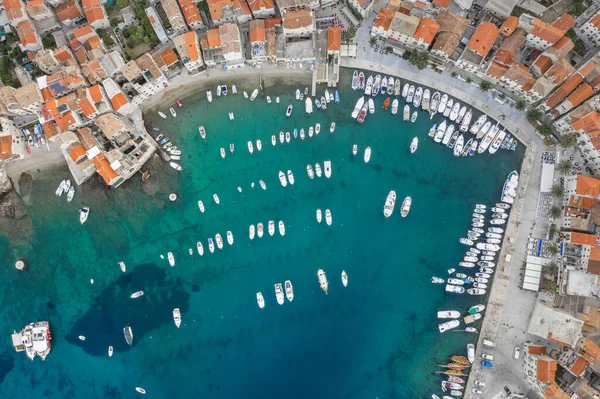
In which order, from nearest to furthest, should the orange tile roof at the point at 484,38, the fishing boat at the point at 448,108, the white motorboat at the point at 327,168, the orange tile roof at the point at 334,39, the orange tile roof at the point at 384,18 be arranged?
the orange tile roof at the point at 484,38
the orange tile roof at the point at 384,18
the orange tile roof at the point at 334,39
the fishing boat at the point at 448,108
the white motorboat at the point at 327,168

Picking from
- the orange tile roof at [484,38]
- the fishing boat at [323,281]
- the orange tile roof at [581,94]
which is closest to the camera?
the orange tile roof at [581,94]

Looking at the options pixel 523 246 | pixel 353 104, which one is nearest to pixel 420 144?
pixel 353 104

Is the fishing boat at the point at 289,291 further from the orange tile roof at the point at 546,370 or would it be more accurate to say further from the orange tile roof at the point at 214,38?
the orange tile roof at the point at 214,38

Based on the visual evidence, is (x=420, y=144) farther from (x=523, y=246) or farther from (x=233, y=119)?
(x=233, y=119)

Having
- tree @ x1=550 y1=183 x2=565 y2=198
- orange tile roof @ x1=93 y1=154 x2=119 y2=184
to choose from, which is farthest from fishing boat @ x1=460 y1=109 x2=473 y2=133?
orange tile roof @ x1=93 y1=154 x2=119 y2=184

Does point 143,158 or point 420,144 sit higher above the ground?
point 420,144

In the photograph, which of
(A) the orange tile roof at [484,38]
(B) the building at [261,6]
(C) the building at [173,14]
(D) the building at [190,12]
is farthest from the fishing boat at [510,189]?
(C) the building at [173,14]
